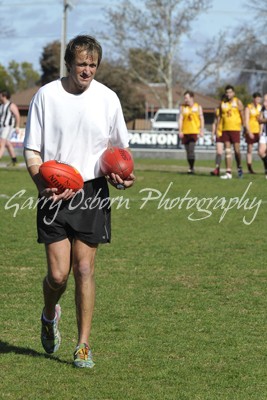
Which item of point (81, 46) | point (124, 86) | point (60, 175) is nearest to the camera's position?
point (60, 175)

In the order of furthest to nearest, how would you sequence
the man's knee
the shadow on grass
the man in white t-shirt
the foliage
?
the foliage < the shadow on grass < the man's knee < the man in white t-shirt

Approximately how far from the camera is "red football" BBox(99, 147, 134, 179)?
5762 mm

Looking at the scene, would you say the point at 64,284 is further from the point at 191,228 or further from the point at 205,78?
the point at 205,78

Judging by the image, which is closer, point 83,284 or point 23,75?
point 83,284

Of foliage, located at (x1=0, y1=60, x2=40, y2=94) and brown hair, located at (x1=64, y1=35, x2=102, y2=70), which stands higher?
brown hair, located at (x1=64, y1=35, x2=102, y2=70)

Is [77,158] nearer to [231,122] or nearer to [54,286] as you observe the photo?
[54,286]

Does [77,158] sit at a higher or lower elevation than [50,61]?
higher

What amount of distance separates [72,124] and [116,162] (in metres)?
0.36

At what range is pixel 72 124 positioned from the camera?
19.0ft

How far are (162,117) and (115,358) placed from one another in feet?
173

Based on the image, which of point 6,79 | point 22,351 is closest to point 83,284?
point 22,351

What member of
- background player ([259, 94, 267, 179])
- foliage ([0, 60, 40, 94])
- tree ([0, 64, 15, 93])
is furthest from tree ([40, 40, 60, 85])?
background player ([259, 94, 267, 179])

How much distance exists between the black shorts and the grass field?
2.62 feet

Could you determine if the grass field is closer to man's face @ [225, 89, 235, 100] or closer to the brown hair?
the brown hair
